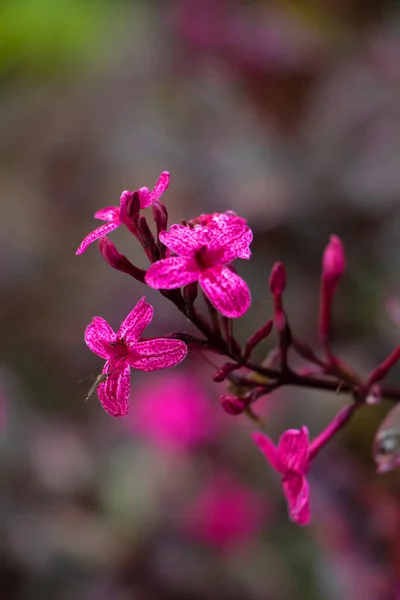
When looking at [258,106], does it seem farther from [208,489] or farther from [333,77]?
[208,489]

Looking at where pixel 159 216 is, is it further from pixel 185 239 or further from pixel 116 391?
pixel 116 391

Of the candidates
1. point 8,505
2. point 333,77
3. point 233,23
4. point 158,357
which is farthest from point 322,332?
point 233,23

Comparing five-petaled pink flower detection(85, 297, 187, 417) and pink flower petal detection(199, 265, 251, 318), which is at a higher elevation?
pink flower petal detection(199, 265, 251, 318)

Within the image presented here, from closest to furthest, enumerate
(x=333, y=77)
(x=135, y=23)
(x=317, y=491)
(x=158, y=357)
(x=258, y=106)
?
1. (x=158, y=357)
2. (x=317, y=491)
3. (x=333, y=77)
4. (x=258, y=106)
5. (x=135, y=23)

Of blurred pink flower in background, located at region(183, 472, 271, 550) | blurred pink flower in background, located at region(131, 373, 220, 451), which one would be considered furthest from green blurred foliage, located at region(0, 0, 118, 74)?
blurred pink flower in background, located at region(183, 472, 271, 550)

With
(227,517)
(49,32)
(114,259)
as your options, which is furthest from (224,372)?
(49,32)

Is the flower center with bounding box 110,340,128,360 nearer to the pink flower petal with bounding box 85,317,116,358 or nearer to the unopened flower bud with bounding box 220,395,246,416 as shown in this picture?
the pink flower petal with bounding box 85,317,116,358

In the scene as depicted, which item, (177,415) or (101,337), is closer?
(101,337)
